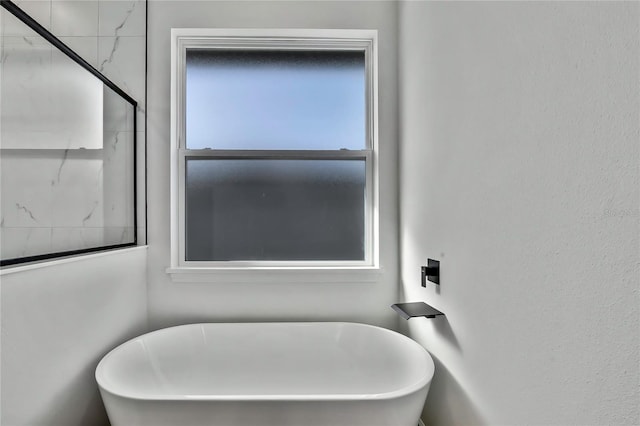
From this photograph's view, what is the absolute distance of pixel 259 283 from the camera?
1849 millimetres

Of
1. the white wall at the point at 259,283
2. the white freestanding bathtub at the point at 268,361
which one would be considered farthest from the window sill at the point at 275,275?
the white freestanding bathtub at the point at 268,361

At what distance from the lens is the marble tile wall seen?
101 cm

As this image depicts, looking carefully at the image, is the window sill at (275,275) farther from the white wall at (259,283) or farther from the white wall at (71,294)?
the white wall at (71,294)

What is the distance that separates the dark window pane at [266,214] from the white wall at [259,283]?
18 cm

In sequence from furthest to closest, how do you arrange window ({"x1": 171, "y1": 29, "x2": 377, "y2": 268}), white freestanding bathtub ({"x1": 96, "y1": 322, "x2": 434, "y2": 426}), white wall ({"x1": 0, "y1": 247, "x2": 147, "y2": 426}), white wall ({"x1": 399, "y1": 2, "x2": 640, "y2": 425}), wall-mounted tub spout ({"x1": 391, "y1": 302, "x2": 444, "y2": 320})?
window ({"x1": 171, "y1": 29, "x2": 377, "y2": 268})
white freestanding bathtub ({"x1": 96, "y1": 322, "x2": 434, "y2": 426})
wall-mounted tub spout ({"x1": 391, "y1": 302, "x2": 444, "y2": 320})
white wall ({"x1": 0, "y1": 247, "x2": 147, "y2": 426})
white wall ({"x1": 399, "y1": 2, "x2": 640, "y2": 425})

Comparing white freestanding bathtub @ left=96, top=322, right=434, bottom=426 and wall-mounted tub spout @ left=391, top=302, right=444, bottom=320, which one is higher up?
wall-mounted tub spout @ left=391, top=302, right=444, bottom=320

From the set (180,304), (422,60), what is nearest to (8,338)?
(180,304)

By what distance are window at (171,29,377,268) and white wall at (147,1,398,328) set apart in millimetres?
86

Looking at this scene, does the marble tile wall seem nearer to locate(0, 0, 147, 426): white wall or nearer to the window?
locate(0, 0, 147, 426): white wall

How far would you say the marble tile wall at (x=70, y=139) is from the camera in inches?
39.8

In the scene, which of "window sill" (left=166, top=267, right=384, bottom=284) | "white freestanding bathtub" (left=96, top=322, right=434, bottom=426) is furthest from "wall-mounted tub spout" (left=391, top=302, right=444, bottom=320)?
"window sill" (left=166, top=267, right=384, bottom=284)

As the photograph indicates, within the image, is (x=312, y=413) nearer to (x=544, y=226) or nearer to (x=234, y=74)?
(x=544, y=226)

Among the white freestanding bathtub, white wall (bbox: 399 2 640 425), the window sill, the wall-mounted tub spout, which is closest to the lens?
white wall (bbox: 399 2 640 425)

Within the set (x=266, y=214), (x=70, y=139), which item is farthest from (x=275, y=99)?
(x=70, y=139)
